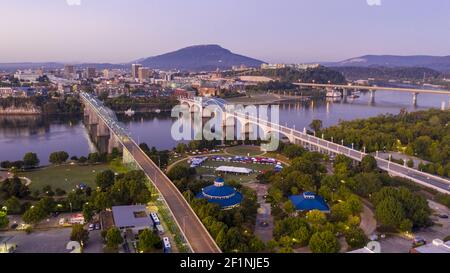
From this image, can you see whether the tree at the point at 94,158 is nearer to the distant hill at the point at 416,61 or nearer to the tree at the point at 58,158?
A: the tree at the point at 58,158

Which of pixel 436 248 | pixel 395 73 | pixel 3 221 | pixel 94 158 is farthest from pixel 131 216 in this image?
pixel 395 73

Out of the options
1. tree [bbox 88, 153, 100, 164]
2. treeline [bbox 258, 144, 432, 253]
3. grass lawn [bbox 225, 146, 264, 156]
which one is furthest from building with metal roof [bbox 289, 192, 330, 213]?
tree [bbox 88, 153, 100, 164]

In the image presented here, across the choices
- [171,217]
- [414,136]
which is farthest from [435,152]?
[171,217]

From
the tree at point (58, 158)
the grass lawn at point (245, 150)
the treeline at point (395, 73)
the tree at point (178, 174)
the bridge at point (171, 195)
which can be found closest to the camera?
the bridge at point (171, 195)

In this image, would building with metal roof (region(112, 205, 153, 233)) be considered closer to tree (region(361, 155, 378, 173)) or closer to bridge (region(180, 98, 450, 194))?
tree (region(361, 155, 378, 173))

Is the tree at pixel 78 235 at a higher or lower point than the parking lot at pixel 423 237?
higher

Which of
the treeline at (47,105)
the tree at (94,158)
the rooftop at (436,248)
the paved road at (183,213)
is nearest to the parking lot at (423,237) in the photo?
the rooftop at (436,248)
